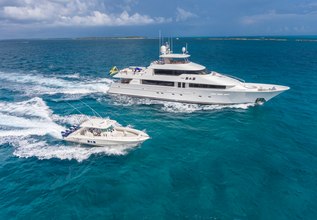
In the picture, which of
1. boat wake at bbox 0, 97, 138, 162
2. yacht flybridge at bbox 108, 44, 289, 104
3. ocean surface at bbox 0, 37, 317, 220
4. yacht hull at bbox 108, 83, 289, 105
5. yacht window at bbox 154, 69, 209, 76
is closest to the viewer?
ocean surface at bbox 0, 37, 317, 220

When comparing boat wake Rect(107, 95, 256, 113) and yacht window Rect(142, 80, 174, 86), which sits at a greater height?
yacht window Rect(142, 80, 174, 86)

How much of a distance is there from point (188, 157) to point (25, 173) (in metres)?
13.2

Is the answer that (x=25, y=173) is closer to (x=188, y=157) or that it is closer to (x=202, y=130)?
(x=188, y=157)

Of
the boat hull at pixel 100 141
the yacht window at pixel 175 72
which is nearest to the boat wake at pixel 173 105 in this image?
the yacht window at pixel 175 72

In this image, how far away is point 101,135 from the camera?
67.7ft

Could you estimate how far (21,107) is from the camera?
96.7ft

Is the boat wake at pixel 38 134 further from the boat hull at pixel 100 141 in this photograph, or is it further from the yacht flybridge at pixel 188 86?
the yacht flybridge at pixel 188 86

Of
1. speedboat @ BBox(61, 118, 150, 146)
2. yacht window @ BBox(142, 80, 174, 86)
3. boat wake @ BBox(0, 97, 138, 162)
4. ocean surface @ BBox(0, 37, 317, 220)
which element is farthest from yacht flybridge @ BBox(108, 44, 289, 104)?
speedboat @ BBox(61, 118, 150, 146)

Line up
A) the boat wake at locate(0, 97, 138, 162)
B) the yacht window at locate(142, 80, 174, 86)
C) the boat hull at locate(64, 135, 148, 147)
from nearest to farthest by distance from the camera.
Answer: the boat wake at locate(0, 97, 138, 162) < the boat hull at locate(64, 135, 148, 147) < the yacht window at locate(142, 80, 174, 86)

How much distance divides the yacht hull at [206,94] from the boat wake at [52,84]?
849 cm

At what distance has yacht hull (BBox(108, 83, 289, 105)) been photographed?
2905cm

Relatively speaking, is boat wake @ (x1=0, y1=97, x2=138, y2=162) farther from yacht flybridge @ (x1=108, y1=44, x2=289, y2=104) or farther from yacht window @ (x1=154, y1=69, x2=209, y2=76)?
yacht window @ (x1=154, y1=69, x2=209, y2=76)

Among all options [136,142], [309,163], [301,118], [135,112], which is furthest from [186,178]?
[301,118]

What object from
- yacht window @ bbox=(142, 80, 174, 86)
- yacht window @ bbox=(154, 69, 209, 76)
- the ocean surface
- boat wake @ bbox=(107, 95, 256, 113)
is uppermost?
yacht window @ bbox=(154, 69, 209, 76)
